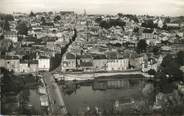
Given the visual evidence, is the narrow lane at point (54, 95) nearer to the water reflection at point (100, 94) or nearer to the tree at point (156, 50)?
the water reflection at point (100, 94)

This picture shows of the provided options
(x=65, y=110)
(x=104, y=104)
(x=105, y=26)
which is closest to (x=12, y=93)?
(x=65, y=110)

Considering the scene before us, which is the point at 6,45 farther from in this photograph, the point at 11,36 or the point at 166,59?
the point at 166,59

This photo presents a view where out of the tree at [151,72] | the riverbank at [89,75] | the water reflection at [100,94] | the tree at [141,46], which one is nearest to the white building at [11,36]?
the riverbank at [89,75]

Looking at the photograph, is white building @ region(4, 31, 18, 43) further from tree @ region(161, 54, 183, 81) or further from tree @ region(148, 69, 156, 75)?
tree @ region(161, 54, 183, 81)

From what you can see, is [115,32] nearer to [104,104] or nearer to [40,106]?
[104,104]

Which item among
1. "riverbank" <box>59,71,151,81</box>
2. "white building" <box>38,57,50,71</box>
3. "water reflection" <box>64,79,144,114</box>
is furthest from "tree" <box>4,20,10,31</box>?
"water reflection" <box>64,79,144,114</box>
